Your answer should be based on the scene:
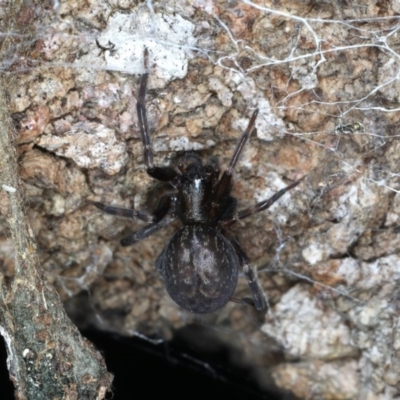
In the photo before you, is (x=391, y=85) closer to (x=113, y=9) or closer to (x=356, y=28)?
(x=356, y=28)

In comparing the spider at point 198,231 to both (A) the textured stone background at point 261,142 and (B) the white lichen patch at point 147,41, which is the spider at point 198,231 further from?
(B) the white lichen patch at point 147,41

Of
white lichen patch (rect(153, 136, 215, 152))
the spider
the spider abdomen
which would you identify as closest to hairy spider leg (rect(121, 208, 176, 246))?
the spider

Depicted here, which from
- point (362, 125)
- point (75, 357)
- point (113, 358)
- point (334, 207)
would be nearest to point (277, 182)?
point (334, 207)

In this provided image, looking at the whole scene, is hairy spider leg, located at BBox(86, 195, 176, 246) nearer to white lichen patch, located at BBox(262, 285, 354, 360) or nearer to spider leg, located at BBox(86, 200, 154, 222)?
spider leg, located at BBox(86, 200, 154, 222)

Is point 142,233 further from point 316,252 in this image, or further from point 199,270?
point 316,252

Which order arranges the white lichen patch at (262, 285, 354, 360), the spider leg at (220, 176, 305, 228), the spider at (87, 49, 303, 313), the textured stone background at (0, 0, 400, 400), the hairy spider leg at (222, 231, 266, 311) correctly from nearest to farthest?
the textured stone background at (0, 0, 400, 400)
the spider leg at (220, 176, 305, 228)
the spider at (87, 49, 303, 313)
the hairy spider leg at (222, 231, 266, 311)
the white lichen patch at (262, 285, 354, 360)

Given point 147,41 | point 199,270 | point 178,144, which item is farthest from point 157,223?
point 147,41
